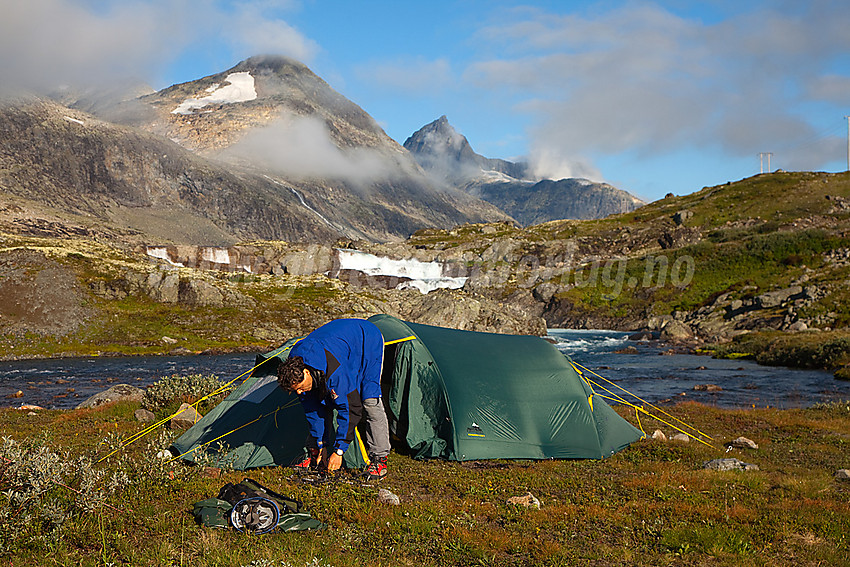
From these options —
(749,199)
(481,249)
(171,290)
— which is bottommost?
(171,290)

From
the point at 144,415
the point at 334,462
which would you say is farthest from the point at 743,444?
the point at 144,415

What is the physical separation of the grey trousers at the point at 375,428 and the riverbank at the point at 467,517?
2.45 feet

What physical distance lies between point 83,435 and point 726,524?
52.8ft

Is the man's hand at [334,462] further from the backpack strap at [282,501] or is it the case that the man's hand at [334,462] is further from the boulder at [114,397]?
the boulder at [114,397]

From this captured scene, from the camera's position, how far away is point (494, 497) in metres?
10.9

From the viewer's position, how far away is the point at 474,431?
14.4 meters

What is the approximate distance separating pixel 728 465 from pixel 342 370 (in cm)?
936

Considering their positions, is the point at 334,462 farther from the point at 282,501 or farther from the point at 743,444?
the point at 743,444

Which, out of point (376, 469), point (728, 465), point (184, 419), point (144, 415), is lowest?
point (144, 415)

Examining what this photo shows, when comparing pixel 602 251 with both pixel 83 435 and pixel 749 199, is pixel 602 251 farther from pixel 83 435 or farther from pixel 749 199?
pixel 83 435

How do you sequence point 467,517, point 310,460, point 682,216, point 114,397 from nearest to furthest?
point 467,517 → point 310,460 → point 114,397 → point 682,216

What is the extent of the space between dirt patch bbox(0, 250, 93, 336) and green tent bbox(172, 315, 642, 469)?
7130 cm

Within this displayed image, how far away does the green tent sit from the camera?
1388 centimetres

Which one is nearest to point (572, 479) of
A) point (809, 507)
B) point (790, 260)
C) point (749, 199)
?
point (809, 507)
